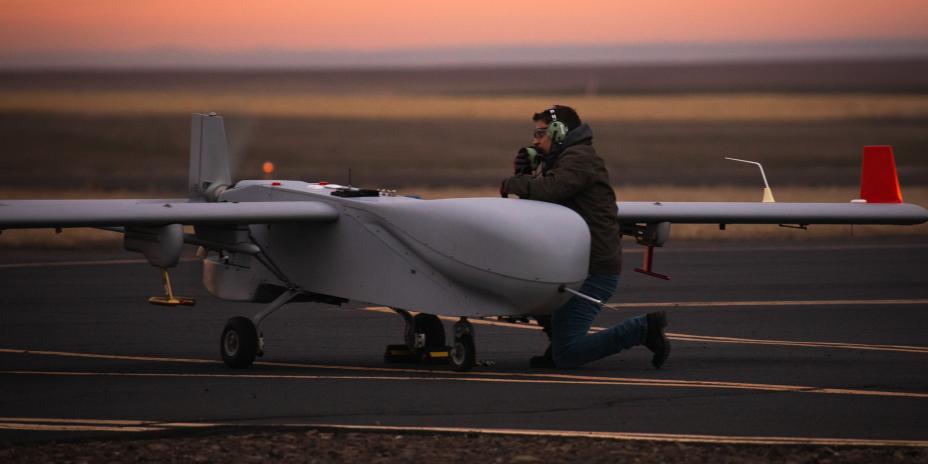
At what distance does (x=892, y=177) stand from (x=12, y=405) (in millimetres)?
9257

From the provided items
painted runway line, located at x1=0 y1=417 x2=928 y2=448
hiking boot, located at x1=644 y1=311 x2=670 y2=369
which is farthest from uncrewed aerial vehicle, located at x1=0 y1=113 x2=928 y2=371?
painted runway line, located at x1=0 y1=417 x2=928 y2=448

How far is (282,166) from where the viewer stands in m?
67.2

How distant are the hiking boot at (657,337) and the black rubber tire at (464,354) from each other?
151 centimetres

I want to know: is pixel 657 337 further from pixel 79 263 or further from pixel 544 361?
pixel 79 263

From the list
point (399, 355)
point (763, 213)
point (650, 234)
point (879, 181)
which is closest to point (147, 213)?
point (399, 355)

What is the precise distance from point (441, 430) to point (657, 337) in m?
3.63

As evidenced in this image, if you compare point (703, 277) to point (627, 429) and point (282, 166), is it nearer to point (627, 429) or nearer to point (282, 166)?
point (627, 429)

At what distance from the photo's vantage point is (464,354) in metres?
13.3

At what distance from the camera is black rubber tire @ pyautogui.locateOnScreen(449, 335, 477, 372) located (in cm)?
1333

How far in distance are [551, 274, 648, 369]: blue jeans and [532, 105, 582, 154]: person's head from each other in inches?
48.5

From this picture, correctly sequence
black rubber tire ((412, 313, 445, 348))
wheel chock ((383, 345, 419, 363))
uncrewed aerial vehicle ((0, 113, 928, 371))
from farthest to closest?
black rubber tire ((412, 313, 445, 348))
wheel chock ((383, 345, 419, 363))
uncrewed aerial vehicle ((0, 113, 928, 371))

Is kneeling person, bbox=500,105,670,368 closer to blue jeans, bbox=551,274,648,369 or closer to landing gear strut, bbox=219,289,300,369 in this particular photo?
blue jeans, bbox=551,274,648,369

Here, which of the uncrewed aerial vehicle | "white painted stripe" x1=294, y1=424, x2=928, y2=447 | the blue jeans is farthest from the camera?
the blue jeans

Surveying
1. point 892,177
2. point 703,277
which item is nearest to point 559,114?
point 892,177
